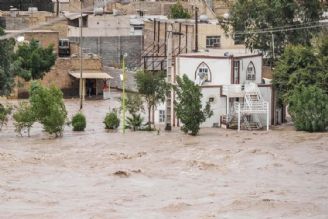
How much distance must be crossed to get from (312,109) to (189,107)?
547 cm

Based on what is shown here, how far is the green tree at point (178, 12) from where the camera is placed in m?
77.6

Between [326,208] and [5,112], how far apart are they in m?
21.4

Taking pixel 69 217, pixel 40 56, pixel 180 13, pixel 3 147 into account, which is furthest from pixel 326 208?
pixel 180 13

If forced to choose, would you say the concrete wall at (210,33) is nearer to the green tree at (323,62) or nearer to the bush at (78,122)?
the green tree at (323,62)

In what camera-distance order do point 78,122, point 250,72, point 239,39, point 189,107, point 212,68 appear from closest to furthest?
point 189,107, point 78,122, point 212,68, point 250,72, point 239,39

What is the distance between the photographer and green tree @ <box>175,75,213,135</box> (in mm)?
43469

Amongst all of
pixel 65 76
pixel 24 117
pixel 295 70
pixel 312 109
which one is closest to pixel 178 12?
pixel 65 76

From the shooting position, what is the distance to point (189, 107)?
143 ft

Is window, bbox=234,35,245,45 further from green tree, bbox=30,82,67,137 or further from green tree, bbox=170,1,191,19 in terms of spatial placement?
green tree, bbox=30,82,67,137

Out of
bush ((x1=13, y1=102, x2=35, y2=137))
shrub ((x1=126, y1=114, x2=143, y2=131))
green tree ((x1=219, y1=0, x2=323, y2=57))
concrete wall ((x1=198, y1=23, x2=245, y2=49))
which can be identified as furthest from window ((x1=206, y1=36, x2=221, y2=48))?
bush ((x1=13, y1=102, x2=35, y2=137))

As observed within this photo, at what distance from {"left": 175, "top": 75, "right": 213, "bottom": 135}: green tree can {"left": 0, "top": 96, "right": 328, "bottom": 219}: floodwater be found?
601mm

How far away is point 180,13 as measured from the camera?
77.8 m

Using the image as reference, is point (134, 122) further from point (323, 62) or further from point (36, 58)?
point (36, 58)

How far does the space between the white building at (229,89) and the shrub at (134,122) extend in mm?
2314
